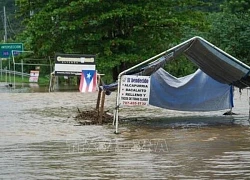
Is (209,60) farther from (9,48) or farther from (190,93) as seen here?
(9,48)

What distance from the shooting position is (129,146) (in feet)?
45.0

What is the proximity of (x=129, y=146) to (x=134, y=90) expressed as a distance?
8.70 ft

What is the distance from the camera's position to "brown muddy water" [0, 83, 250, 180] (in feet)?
34.8

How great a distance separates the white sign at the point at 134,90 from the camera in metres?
16.1

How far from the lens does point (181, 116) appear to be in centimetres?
2119

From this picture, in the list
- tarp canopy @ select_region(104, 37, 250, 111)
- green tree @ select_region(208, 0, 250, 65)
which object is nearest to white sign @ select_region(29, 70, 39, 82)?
green tree @ select_region(208, 0, 250, 65)

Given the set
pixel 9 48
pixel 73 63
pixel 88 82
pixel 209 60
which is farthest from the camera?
pixel 9 48

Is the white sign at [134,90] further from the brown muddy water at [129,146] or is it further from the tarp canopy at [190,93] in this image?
the tarp canopy at [190,93]

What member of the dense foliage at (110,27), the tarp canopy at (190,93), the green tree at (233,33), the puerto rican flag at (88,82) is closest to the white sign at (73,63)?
the dense foliage at (110,27)

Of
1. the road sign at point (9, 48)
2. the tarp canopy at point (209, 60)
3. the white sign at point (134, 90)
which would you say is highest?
the tarp canopy at point (209, 60)

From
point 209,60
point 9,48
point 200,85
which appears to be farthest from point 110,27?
point 209,60

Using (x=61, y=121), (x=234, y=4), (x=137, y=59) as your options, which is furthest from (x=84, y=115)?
(x=234, y=4)

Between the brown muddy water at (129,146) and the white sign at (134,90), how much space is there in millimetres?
760

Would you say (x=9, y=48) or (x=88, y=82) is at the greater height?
(x=88, y=82)
